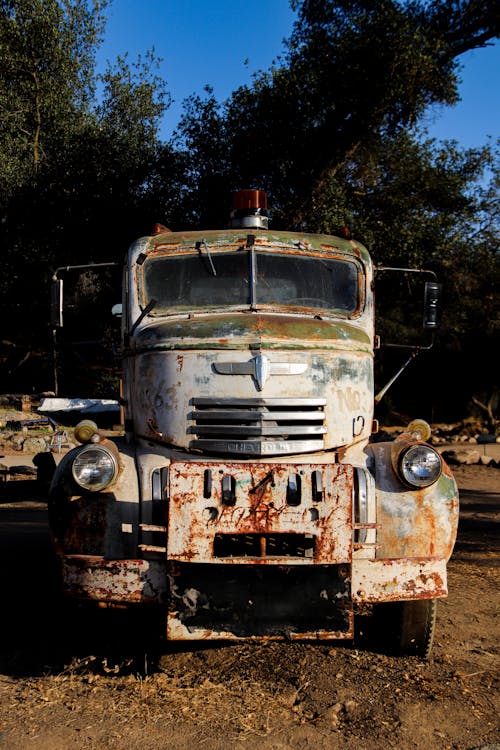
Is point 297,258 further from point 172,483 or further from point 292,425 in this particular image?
point 172,483

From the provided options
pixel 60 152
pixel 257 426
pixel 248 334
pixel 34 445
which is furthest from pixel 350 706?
pixel 60 152

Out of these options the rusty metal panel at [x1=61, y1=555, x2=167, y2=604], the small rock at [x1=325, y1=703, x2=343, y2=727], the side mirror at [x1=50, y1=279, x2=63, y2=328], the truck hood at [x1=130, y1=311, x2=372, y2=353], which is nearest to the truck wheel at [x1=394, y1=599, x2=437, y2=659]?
the small rock at [x1=325, y1=703, x2=343, y2=727]

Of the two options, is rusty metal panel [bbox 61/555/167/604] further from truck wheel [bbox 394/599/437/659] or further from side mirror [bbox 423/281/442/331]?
side mirror [bbox 423/281/442/331]

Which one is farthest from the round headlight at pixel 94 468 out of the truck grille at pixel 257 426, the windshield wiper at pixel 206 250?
the windshield wiper at pixel 206 250

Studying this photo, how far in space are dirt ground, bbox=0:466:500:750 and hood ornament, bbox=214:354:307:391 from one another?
170 cm

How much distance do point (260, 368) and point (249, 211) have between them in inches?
90.0

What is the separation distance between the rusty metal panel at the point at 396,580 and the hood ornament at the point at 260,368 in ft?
4.36

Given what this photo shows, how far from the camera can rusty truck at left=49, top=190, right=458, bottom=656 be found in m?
3.98

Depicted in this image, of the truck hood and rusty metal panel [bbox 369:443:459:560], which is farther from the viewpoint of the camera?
the truck hood

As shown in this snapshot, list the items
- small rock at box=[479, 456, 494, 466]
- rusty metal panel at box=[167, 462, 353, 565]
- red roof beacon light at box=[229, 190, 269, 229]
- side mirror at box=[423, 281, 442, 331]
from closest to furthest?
rusty metal panel at box=[167, 462, 353, 565] < side mirror at box=[423, 281, 442, 331] < red roof beacon light at box=[229, 190, 269, 229] < small rock at box=[479, 456, 494, 466]

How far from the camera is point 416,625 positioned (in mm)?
4480

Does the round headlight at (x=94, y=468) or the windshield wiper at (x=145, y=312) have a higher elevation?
the windshield wiper at (x=145, y=312)

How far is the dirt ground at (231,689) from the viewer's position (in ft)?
11.6

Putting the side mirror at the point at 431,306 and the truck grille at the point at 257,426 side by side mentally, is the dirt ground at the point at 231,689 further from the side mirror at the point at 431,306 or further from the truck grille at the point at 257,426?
the side mirror at the point at 431,306
